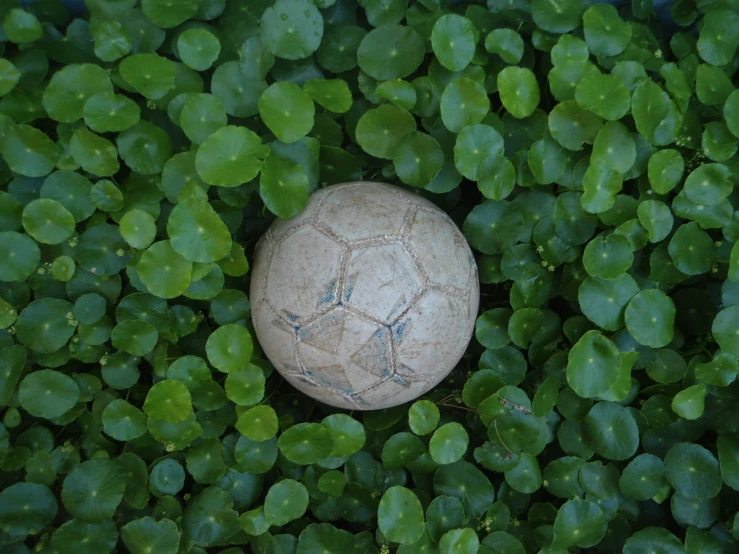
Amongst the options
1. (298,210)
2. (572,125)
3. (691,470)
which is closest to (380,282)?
(298,210)

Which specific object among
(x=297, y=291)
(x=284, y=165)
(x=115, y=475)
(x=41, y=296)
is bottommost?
(x=115, y=475)

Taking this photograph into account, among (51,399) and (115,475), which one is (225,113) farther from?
(115,475)

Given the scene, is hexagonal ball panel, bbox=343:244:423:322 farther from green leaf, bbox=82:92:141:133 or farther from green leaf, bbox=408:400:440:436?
green leaf, bbox=82:92:141:133

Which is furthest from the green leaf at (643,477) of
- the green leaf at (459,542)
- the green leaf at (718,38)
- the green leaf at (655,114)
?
the green leaf at (718,38)

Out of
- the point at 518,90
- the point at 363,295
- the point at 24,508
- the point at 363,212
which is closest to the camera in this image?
the point at 363,295

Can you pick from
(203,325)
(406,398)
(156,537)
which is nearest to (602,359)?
(406,398)

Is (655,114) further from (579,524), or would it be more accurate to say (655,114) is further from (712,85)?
(579,524)
